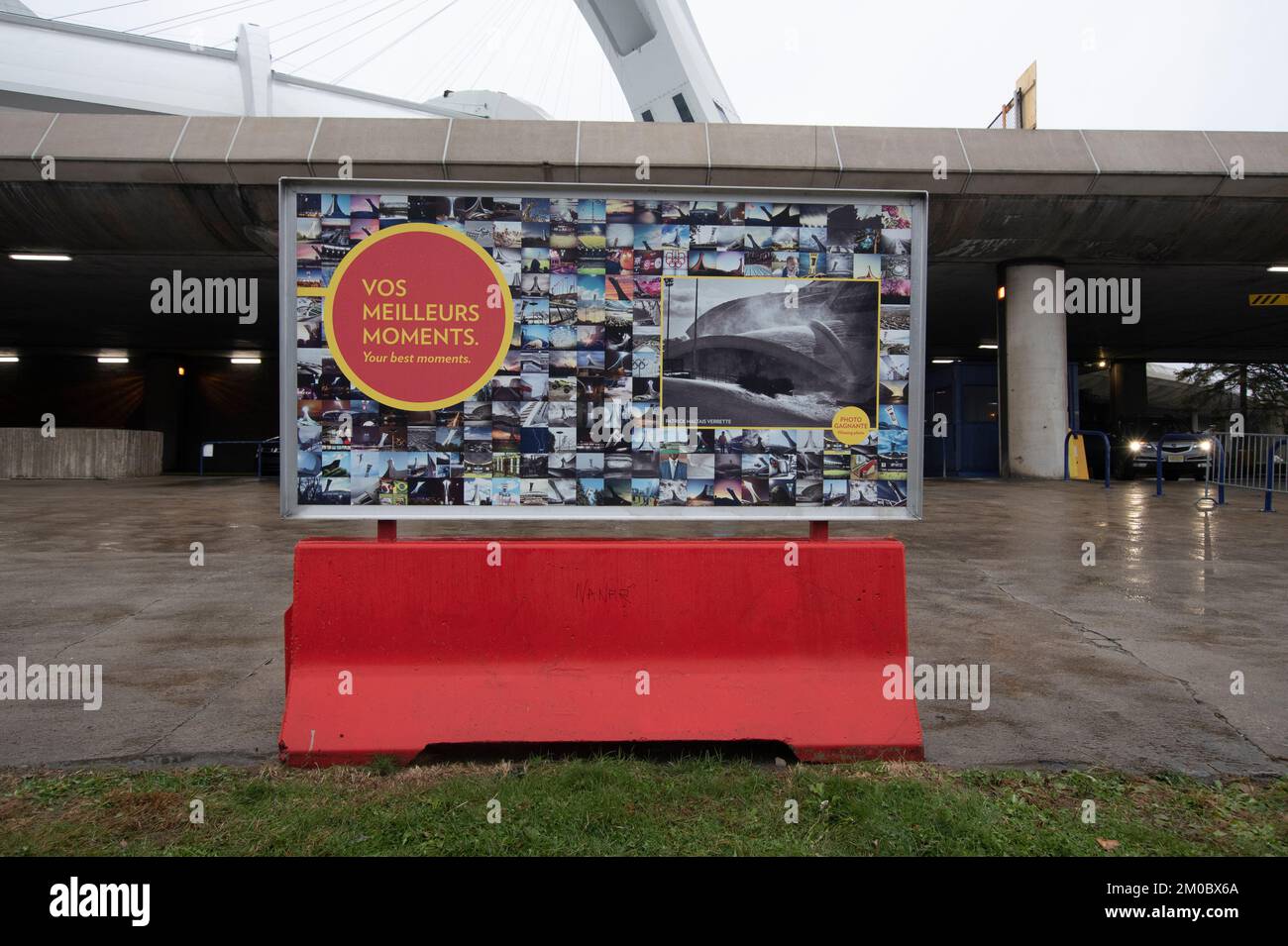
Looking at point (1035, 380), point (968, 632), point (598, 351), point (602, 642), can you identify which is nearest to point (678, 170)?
point (1035, 380)

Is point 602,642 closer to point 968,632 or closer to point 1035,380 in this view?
point 968,632

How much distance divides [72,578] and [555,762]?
5.98 meters

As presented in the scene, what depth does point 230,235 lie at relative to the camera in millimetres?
16375

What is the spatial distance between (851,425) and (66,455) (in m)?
25.9

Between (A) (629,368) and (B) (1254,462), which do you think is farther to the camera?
(B) (1254,462)

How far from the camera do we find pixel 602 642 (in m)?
3.19

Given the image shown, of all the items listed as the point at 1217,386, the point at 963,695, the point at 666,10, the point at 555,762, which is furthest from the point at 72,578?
the point at 666,10

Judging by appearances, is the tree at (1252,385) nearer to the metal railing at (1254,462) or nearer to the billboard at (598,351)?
the metal railing at (1254,462)

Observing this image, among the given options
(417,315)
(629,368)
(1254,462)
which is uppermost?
(417,315)

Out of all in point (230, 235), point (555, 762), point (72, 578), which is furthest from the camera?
point (230, 235)

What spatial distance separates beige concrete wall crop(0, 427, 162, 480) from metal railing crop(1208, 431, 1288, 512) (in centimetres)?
2768

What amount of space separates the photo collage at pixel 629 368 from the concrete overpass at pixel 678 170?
11505 millimetres

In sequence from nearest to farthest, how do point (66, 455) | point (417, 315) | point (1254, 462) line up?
point (417, 315) → point (1254, 462) → point (66, 455)

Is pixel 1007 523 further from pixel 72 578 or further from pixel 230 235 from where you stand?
pixel 230 235
